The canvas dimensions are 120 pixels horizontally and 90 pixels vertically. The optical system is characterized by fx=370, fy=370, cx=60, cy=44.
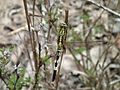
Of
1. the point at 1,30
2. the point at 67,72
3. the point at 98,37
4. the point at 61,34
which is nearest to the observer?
the point at 61,34

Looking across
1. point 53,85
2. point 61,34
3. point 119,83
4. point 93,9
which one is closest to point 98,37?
point 93,9

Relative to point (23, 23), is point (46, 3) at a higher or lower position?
higher

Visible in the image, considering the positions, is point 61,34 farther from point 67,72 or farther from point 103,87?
point 67,72

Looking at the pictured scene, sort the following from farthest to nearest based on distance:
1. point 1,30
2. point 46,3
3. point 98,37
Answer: point 1,30
point 98,37
point 46,3

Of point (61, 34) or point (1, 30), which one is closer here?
point (61, 34)

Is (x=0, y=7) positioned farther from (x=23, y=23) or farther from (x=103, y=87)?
(x=103, y=87)

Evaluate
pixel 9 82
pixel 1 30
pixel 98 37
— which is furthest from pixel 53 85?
pixel 1 30

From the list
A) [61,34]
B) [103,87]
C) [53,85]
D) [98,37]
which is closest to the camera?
[61,34]

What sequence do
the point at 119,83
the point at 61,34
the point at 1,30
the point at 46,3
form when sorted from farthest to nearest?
the point at 1,30
the point at 119,83
the point at 46,3
the point at 61,34

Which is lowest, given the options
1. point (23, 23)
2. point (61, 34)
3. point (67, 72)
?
point (67, 72)
